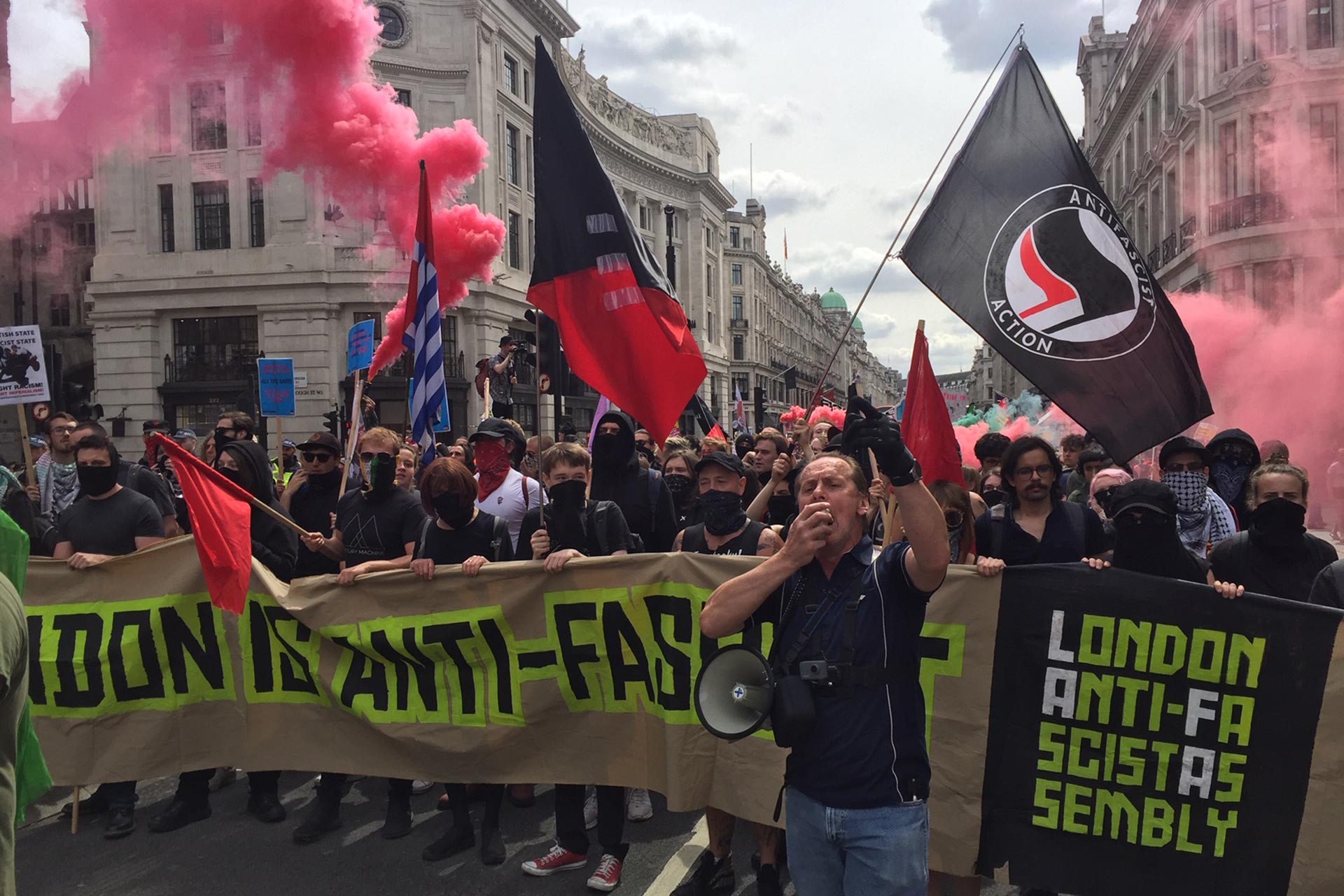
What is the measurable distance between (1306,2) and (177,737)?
2537 centimetres

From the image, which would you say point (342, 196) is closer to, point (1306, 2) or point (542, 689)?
point (542, 689)

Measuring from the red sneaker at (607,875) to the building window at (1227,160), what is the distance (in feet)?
81.5

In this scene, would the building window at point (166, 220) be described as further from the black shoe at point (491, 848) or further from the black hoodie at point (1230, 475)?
the black hoodie at point (1230, 475)

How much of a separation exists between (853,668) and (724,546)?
2118mm

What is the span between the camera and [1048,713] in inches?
154

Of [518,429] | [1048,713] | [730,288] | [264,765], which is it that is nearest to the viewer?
[1048,713]

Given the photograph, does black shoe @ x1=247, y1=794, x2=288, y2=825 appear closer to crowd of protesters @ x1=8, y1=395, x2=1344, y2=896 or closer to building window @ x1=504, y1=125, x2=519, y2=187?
crowd of protesters @ x1=8, y1=395, x2=1344, y2=896

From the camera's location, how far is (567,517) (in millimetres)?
4973

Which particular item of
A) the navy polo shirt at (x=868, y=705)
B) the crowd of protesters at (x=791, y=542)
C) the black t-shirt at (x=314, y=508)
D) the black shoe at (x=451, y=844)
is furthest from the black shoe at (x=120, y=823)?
the navy polo shirt at (x=868, y=705)

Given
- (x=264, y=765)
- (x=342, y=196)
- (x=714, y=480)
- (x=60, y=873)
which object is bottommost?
(x=60, y=873)

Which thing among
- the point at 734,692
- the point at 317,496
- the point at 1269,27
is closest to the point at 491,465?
the point at 317,496

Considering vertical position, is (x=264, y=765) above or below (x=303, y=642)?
below

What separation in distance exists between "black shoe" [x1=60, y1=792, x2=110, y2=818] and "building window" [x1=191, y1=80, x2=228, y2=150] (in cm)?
2243

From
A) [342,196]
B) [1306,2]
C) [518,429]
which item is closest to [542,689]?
[518,429]
